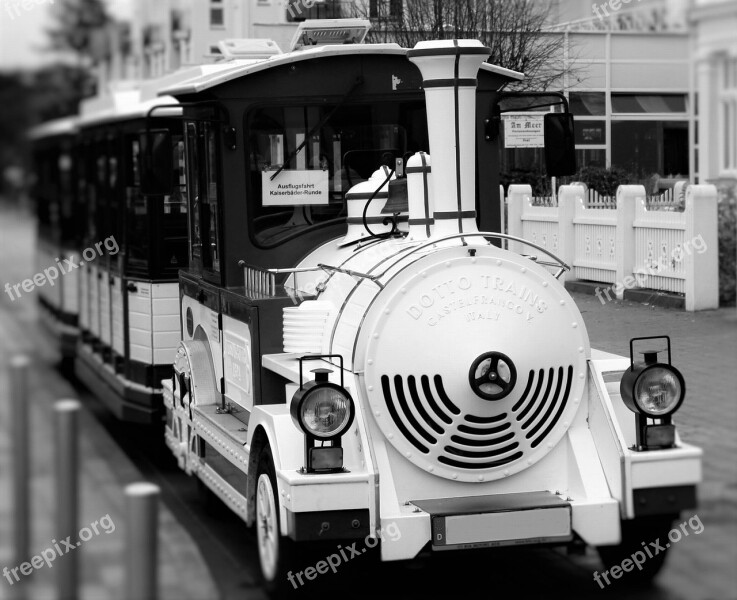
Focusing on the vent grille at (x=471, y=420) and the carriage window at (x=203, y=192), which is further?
the carriage window at (x=203, y=192)

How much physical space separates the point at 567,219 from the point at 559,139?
8753mm

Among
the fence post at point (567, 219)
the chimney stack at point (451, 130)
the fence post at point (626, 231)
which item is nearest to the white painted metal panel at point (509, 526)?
the chimney stack at point (451, 130)

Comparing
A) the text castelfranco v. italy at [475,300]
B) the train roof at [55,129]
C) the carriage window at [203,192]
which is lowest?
the text castelfranco v. italy at [475,300]

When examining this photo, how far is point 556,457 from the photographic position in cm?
589

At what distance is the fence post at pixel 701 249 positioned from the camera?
43.0 feet

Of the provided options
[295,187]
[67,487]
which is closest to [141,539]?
[67,487]

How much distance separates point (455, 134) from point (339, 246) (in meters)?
1.31

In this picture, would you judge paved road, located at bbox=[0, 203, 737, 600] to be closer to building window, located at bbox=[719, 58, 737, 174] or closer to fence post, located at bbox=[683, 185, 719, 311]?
building window, located at bbox=[719, 58, 737, 174]

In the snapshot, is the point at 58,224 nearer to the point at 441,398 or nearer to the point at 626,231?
the point at 626,231

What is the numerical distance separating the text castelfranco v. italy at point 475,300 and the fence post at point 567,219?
31.9ft

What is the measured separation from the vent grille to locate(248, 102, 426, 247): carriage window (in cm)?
188

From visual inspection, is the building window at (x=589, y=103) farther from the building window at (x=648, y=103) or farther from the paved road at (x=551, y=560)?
the paved road at (x=551, y=560)

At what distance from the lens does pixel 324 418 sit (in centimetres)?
543

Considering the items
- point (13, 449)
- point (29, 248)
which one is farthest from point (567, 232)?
point (29, 248)
